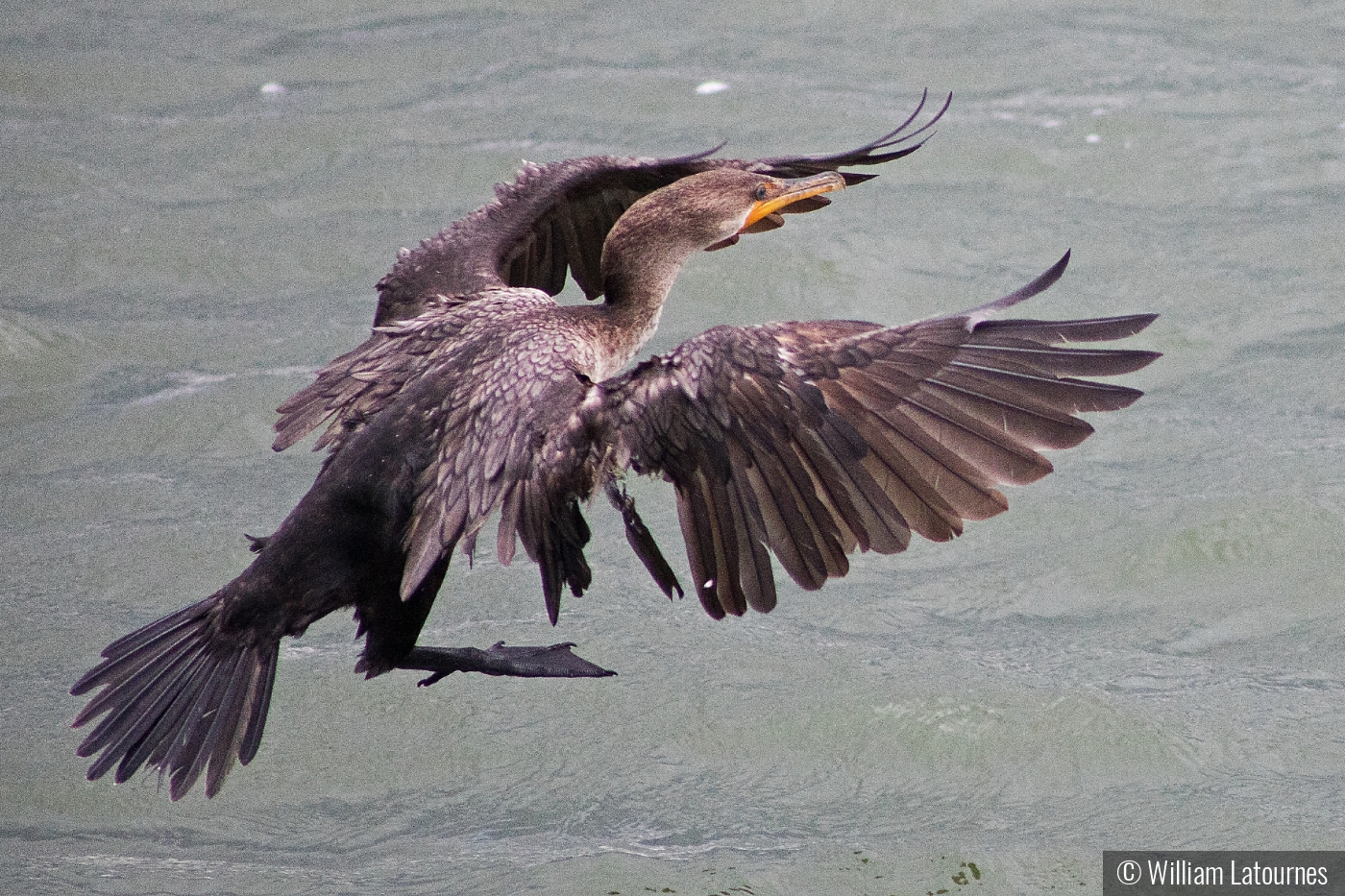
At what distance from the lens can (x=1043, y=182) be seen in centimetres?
808

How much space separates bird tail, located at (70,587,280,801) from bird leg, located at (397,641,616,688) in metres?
0.54

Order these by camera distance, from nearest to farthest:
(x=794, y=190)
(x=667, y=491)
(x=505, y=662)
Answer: (x=794, y=190)
(x=505, y=662)
(x=667, y=491)

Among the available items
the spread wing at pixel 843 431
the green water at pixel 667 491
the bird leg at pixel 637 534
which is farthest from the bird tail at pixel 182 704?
the spread wing at pixel 843 431

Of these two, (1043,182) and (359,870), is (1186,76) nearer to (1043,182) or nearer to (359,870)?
(1043,182)

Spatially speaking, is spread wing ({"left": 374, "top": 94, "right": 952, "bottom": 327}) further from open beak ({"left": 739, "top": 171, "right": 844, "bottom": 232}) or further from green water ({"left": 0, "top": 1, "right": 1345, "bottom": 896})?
green water ({"left": 0, "top": 1, "right": 1345, "bottom": 896})

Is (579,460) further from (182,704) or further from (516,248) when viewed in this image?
(516,248)

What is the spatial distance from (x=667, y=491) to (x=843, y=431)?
2.31m

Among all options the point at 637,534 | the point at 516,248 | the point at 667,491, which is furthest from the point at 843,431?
the point at 667,491

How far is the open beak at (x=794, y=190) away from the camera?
4742 millimetres

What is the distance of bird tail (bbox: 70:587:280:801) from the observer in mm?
4156

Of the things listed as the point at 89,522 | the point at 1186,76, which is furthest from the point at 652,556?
the point at 1186,76

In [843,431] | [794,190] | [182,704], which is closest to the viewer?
[843,431]

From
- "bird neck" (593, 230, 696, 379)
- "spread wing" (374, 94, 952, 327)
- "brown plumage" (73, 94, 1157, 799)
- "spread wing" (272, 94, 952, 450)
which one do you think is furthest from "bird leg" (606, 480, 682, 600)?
"spread wing" (374, 94, 952, 327)

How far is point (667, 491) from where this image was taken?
20.2ft
